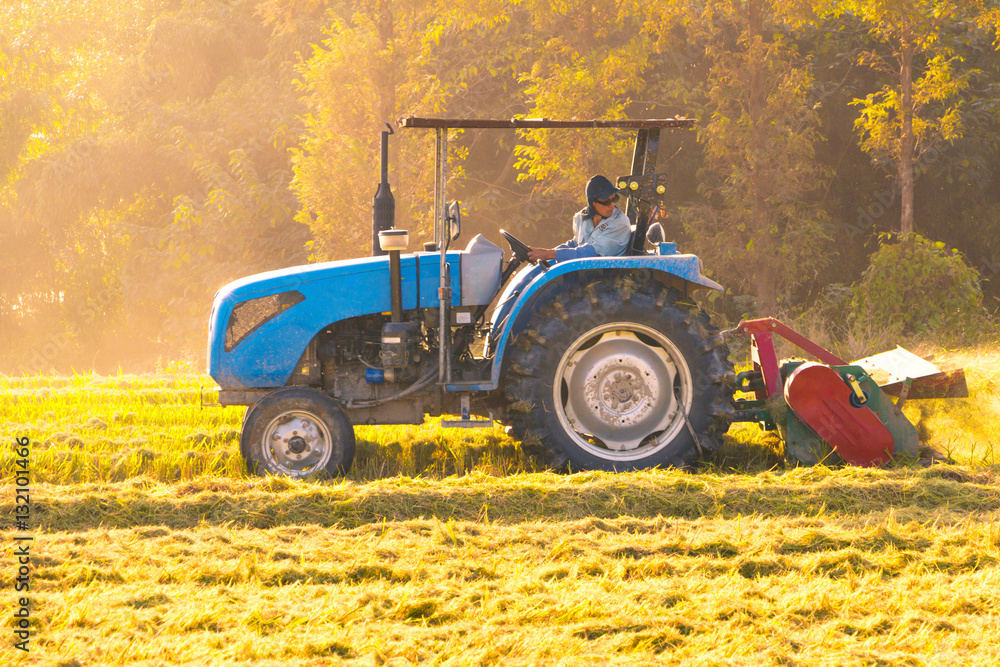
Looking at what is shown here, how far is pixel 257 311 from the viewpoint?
5.06 metres

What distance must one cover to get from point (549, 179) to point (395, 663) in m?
10.2

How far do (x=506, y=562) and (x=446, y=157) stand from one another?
209 cm

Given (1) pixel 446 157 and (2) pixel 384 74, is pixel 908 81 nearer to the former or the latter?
(2) pixel 384 74

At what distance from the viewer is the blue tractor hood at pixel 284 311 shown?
16.5ft

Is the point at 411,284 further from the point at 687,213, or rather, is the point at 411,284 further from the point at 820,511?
the point at 687,213

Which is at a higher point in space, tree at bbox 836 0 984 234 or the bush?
tree at bbox 836 0 984 234

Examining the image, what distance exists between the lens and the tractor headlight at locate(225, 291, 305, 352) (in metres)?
5.05

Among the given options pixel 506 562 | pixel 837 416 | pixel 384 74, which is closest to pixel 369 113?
pixel 384 74

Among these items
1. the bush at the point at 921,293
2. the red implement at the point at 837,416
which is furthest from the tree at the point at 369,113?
the red implement at the point at 837,416

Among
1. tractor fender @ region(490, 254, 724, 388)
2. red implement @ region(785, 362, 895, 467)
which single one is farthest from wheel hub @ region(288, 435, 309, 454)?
red implement @ region(785, 362, 895, 467)

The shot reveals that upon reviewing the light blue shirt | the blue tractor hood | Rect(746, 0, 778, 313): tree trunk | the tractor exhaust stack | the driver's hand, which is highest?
Rect(746, 0, 778, 313): tree trunk

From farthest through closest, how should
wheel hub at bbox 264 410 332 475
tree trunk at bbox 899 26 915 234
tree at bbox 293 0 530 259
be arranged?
tree at bbox 293 0 530 259
tree trunk at bbox 899 26 915 234
wheel hub at bbox 264 410 332 475

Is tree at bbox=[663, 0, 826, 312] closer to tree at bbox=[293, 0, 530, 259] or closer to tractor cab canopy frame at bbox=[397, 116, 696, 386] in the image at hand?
tree at bbox=[293, 0, 530, 259]

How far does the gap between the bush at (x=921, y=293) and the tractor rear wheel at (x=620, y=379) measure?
615cm
